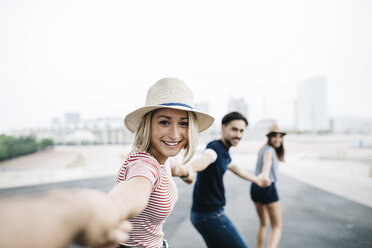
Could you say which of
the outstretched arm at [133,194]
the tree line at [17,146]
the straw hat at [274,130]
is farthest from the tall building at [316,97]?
the outstretched arm at [133,194]

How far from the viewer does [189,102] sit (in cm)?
147

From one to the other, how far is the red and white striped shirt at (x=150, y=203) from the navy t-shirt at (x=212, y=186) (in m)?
1.07

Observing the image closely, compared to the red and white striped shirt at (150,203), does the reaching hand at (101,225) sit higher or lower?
higher

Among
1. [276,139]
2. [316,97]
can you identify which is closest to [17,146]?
[276,139]

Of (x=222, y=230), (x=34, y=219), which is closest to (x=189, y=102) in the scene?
(x=34, y=219)

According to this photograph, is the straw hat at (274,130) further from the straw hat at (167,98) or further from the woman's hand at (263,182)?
the straw hat at (167,98)

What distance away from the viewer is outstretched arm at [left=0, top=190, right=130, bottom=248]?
0.39m

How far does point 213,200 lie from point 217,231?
0.31 m

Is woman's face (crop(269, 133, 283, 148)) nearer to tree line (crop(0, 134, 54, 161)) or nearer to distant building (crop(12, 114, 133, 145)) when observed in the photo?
tree line (crop(0, 134, 54, 161))

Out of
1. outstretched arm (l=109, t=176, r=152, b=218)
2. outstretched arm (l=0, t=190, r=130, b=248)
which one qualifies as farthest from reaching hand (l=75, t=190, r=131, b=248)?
outstretched arm (l=109, t=176, r=152, b=218)

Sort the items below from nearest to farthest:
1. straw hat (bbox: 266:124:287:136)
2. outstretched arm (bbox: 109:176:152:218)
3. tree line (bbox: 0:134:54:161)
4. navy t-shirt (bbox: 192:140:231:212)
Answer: outstretched arm (bbox: 109:176:152:218) → navy t-shirt (bbox: 192:140:231:212) → straw hat (bbox: 266:124:287:136) → tree line (bbox: 0:134:54:161)

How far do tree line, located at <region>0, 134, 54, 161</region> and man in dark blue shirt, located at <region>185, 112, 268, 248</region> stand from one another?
16671 millimetres

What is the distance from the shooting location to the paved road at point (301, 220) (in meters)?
3.71

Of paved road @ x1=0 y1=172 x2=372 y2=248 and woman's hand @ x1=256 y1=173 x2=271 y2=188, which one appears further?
paved road @ x1=0 y1=172 x2=372 y2=248
